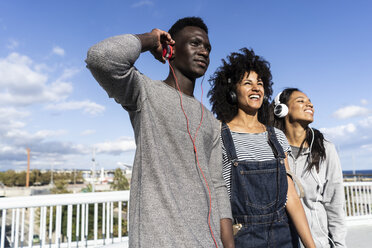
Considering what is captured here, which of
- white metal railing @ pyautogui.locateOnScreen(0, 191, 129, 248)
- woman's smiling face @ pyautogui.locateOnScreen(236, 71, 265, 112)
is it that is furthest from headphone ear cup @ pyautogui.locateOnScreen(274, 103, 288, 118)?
white metal railing @ pyautogui.locateOnScreen(0, 191, 129, 248)

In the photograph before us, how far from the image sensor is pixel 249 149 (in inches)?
67.9

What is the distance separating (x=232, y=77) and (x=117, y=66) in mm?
1208

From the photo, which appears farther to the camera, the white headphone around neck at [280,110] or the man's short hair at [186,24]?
the white headphone around neck at [280,110]

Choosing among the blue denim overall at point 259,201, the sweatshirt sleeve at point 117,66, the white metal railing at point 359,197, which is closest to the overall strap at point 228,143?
the blue denim overall at point 259,201

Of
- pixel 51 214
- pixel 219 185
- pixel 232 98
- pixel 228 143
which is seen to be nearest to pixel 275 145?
pixel 228 143

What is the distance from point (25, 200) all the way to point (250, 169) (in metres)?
2.46

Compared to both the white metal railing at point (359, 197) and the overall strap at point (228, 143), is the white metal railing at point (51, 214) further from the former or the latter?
the white metal railing at point (359, 197)

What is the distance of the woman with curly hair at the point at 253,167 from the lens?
1.58 meters

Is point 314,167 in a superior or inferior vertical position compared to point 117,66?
inferior

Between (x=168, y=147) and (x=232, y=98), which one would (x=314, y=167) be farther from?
(x=168, y=147)

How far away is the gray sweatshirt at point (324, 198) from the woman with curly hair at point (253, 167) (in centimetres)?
33

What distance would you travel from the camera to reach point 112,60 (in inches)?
40.2

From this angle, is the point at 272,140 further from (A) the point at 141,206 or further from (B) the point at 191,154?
(A) the point at 141,206

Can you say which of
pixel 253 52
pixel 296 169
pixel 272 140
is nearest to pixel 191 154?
pixel 272 140
